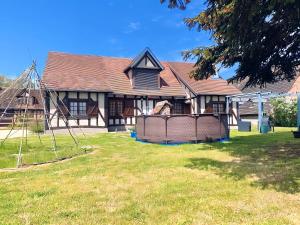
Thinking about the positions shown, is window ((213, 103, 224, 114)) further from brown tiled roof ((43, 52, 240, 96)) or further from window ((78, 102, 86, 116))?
window ((78, 102, 86, 116))

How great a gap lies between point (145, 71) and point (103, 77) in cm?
400

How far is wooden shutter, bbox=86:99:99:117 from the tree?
12.9 m

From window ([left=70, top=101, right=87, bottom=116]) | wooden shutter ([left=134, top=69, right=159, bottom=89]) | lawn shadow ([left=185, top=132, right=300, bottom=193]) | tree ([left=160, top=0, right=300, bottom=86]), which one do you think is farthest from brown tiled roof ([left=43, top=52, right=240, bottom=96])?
lawn shadow ([left=185, top=132, right=300, bottom=193])

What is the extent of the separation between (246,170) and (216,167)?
853mm

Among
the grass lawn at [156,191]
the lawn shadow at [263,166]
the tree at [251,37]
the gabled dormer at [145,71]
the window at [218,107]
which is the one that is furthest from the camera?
the window at [218,107]

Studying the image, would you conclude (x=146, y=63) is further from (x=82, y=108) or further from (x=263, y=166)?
(x=263, y=166)

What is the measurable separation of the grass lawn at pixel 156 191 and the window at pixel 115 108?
14.9m

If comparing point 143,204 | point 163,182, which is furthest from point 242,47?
point 143,204

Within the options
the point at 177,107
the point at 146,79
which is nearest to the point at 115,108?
the point at 146,79

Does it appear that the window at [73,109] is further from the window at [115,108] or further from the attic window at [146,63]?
the attic window at [146,63]

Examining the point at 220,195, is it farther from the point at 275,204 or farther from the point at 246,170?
the point at 246,170

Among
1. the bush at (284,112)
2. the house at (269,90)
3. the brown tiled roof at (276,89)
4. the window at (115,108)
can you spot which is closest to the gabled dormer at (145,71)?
the window at (115,108)

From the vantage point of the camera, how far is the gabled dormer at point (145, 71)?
26.0m

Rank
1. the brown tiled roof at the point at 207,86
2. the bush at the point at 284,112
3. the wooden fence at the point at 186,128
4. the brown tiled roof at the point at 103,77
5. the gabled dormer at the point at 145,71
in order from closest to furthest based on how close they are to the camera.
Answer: the wooden fence at the point at 186,128
the brown tiled roof at the point at 103,77
the gabled dormer at the point at 145,71
the brown tiled roof at the point at 207,86
the bush at the point at 284,112
